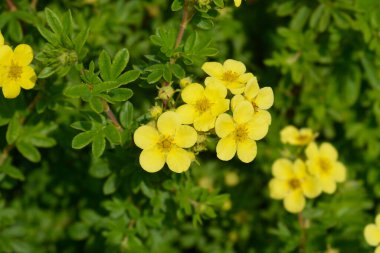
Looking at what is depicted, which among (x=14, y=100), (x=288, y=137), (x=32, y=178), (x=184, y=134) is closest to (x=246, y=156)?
(x=184, y=134)

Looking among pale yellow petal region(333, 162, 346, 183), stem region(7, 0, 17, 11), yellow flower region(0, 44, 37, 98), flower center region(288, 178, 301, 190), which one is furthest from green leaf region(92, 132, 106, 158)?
pale yellow petal region(333, 162, 346, 183)

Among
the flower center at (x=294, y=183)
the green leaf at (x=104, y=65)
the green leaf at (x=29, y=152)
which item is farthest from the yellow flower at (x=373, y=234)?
the green leaf at (x=29, y=152)

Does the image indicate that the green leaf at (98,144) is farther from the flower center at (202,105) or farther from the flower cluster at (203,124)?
the flower center at (202,105)

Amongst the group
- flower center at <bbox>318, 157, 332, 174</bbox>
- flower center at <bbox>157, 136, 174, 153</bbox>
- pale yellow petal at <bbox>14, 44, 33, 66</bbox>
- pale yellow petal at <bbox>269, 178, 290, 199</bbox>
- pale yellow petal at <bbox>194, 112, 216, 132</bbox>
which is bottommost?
pale yellow petal at <bbox>269, 178, 290, 199</bbox>

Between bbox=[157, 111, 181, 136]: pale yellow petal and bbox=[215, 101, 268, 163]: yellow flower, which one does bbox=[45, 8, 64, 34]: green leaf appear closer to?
bbox=[157, 111, 181, 136]: pale yellow petal

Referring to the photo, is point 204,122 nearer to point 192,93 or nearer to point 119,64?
point 192,93

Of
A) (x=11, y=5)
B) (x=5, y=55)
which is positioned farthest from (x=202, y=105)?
(x=11, y=5)
